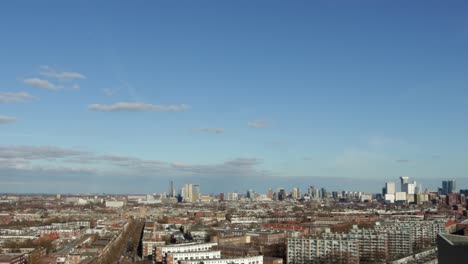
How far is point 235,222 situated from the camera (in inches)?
1406

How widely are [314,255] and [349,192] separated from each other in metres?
67.3

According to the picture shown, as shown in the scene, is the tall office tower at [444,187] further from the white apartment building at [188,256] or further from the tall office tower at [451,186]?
the white apartment building at [188,256]

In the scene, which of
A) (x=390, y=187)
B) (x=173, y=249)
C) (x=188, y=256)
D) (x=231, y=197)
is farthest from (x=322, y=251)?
(x=231, y=197)

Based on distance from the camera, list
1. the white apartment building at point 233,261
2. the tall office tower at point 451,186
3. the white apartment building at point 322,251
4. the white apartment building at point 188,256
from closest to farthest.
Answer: the white apartment building at point 233,261 < the white apartment building at point 188,256 < the white apartment building at point 322,251 < the tall office tower at point 451,186

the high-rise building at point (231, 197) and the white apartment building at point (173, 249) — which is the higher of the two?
the white apartment building at point (173, 249)

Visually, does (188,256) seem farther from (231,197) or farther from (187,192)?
(231,197)

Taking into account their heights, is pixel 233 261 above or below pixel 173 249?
above

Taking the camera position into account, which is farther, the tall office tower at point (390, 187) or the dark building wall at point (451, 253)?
the tall office tower at point (390, 187)

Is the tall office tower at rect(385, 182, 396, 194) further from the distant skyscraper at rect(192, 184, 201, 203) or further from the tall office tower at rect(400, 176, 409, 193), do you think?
the distant skyscraper at rect(192, 184, 201, 203)

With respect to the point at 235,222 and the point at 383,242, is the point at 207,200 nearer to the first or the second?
the point at 235,222

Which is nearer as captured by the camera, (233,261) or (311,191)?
(233,261)

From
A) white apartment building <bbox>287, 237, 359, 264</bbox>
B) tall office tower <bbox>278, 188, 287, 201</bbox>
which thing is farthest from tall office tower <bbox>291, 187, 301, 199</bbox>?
white apartment building <bbox>287, 237, 359, 264</bbox>

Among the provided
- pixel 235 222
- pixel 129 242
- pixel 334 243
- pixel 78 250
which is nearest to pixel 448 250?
pixel 334 243

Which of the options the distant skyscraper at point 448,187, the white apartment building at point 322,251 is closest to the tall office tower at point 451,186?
the distant skyscraper at point 448,187
